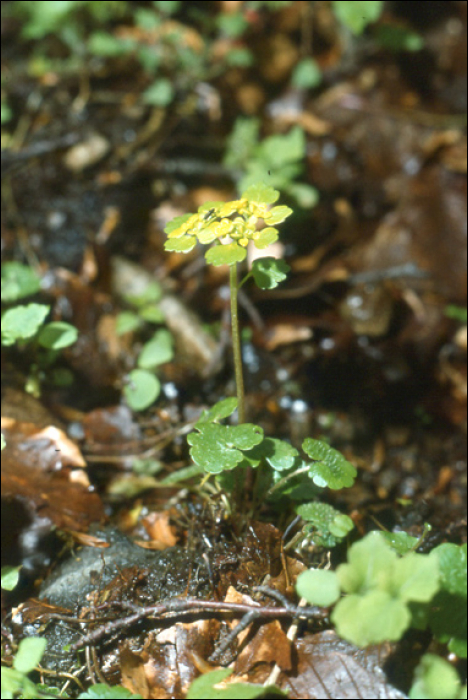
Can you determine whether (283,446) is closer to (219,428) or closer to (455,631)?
(219,428)

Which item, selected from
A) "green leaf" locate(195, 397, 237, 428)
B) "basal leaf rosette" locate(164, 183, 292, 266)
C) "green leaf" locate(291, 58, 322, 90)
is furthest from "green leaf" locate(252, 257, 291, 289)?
"green leaf" locate(291, 58, 322, 90)

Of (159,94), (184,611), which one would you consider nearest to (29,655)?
(184,611)

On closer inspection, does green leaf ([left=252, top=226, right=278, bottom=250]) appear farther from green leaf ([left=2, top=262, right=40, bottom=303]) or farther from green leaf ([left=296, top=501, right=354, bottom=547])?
green leaf ([left=2, top=262, right=40, bottom=303])

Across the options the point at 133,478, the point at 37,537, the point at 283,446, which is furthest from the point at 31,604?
the point at 283,446

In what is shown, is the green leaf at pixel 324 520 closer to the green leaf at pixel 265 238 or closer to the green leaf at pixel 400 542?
the green leaf at pixel 400 542

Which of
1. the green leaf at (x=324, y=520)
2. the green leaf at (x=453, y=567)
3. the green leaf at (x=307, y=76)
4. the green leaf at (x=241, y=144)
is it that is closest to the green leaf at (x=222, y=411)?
the green leaf at (x=324, y=520)
